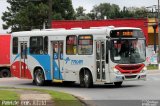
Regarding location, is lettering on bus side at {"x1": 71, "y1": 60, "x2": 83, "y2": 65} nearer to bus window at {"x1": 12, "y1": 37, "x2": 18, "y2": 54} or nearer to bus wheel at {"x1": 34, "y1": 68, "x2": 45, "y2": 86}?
bus wheel at {"x1": 34, "y1": 68, "x2": 45, "y2": 86}

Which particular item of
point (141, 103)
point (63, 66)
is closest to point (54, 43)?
point (63, 66)

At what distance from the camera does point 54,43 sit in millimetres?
26359

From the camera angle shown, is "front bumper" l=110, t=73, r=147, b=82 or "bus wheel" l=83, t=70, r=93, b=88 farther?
"bus wheel" l=83, t=70, r=93, b=88

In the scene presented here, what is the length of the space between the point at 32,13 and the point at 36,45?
5319 cm

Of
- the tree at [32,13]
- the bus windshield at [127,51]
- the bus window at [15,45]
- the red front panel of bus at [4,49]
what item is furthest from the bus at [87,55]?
the tree at [32,13]

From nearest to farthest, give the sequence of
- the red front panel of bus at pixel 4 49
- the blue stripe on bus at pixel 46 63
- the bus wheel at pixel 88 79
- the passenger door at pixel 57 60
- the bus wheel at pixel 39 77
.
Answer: the bus wheel at pixel 88 79, the passenger door at pixel 57 60, the blue stripe on bus at pixel 46 63, the bus wheel at pixel 39 77, the red front panel of bus at pixel 4 49

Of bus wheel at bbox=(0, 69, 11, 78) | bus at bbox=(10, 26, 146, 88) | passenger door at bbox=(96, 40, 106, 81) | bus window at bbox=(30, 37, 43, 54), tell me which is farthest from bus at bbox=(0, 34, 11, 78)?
passenger door at bbox=(96, 40, 106, 81)

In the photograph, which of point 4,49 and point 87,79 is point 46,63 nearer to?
point 87,79

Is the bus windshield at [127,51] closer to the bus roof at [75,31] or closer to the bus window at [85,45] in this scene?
the bus roof at [75,31]

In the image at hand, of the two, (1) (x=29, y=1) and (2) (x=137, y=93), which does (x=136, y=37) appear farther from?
(1) (x=29, y=1)

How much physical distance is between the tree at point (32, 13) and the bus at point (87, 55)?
51466 mm

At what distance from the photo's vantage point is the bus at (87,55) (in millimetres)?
23453

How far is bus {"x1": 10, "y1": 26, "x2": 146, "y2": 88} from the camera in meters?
23.5

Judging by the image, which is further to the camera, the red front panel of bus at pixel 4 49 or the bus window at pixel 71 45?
the red front panel of bus at pixel 4 49
